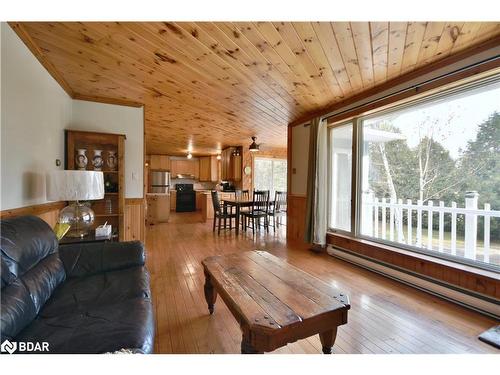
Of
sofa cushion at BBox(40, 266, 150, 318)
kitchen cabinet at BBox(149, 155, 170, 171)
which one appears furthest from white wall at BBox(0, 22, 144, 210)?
kitchen cabinet at BBox(149, 155, 170, 171)

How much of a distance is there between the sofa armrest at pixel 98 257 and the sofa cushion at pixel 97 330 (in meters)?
0.60

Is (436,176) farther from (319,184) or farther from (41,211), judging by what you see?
(41,211)

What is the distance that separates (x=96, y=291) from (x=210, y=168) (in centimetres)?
767

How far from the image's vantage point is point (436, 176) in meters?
2.66

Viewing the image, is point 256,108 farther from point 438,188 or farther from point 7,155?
point 7,155

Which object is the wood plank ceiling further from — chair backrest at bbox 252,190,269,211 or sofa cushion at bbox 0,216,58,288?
chair backrest at bbox 252,190,269,211

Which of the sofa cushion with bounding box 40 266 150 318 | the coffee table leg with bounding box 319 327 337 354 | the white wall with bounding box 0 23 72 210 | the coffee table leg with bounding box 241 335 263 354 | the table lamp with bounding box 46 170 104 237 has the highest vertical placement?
the white wall with bounding box 0 23 72 210

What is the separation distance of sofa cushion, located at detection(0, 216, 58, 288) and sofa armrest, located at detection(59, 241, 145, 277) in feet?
0.55

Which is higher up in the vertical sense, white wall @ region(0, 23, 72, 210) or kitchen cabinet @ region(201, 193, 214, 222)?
white wall @ region(0, 23, 72, 210)

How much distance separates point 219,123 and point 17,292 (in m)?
3.99

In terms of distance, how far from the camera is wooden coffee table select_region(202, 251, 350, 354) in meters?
1.14
